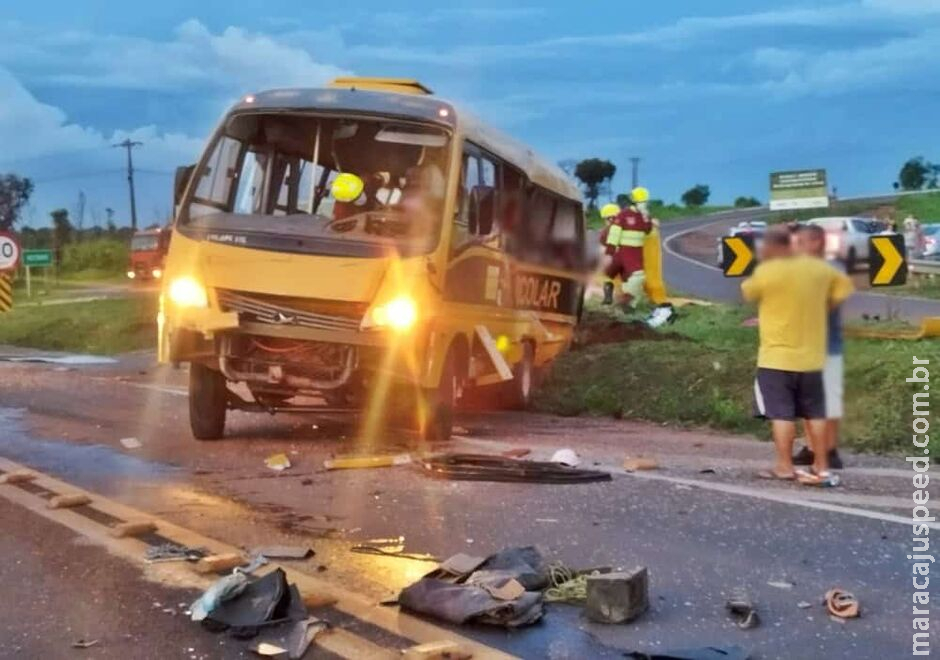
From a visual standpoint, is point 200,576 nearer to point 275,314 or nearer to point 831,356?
point 831,356

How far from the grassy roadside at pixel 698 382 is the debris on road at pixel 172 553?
4.97 m

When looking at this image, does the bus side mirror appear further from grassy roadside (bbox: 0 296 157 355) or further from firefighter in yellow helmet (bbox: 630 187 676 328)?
grassy roadside (bbox: 0 296 157 355)

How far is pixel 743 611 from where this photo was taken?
17.3ft

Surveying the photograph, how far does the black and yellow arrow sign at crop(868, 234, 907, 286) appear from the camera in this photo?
12.6 feet

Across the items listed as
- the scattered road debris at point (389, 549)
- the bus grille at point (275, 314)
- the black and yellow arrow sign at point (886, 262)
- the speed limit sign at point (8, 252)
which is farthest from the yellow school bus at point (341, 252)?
the speed limit sign at point (8, 252)

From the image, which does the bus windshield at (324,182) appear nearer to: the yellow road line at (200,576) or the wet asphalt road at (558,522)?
the wet asphalt road at (558,522)

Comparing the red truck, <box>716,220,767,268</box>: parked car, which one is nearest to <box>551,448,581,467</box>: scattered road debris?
<box>716,220,767,268</box>: parked car

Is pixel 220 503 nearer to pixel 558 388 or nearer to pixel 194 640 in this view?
pixel 194 640

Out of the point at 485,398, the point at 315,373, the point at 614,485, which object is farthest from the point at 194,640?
the point at 485,398

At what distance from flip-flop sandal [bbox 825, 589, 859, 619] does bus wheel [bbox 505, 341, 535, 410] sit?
7.33 metres

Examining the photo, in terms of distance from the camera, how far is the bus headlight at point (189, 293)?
31.2ft

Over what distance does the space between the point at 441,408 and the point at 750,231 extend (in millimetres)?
6011

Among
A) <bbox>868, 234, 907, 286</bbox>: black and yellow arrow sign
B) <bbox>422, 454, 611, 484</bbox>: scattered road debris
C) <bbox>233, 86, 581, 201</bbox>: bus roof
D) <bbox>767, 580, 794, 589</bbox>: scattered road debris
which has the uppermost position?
<bbox>233, 86, 581, 201</bbox>: bus roof

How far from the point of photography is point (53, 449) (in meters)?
10.2
